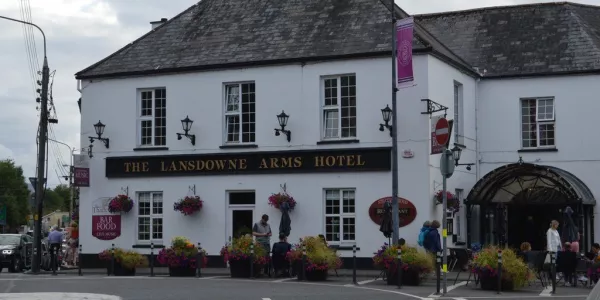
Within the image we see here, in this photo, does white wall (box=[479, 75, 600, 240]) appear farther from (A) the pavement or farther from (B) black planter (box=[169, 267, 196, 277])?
(B) black planter (box=[169, 267, 196, 277])

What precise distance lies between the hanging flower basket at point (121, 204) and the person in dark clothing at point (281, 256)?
7.70m

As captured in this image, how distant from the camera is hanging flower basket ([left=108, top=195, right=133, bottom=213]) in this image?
33.0m

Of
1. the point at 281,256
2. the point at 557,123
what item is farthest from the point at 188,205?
the point at 557,123

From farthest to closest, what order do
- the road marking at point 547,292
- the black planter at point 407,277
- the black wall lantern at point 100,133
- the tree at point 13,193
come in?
the tree at point 13,193, the black wall lantern at point 100,133, the black planter at point 407,277, the road marking at point 547,292

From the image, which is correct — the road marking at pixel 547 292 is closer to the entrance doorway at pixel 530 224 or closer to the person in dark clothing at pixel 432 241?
the person in dark clothing at pixel 432 241

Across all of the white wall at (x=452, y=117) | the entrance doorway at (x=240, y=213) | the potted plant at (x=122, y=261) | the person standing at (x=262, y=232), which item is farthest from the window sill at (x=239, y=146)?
the white wall at (x=452, y=117)

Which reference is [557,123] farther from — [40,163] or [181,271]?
[40,163]

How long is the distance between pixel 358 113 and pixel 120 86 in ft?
28.1

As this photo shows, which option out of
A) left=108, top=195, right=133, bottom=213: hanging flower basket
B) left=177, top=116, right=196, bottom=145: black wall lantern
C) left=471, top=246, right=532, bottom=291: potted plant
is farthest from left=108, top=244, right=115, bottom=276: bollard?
left=471, top=246, right=532, bottom=291: potted plant

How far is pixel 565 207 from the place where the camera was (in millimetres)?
30953

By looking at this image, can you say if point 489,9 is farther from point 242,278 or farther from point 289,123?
point 242,278

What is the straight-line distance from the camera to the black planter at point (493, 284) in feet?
73.4

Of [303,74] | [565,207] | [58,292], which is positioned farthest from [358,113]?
[58,292]

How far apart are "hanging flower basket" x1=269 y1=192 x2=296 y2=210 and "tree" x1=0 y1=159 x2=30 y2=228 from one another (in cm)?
9174
